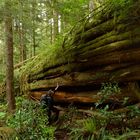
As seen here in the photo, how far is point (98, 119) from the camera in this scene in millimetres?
9227

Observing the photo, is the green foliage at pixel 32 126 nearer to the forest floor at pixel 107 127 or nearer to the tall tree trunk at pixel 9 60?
the forest floor at pixel 107 127

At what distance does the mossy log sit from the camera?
9047 millimetres

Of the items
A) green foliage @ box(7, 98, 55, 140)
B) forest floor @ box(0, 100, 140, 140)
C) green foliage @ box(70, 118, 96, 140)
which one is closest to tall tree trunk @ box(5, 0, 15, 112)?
green foliage @ box(7, 98, 55, 140)

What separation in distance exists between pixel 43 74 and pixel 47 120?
8.59ft

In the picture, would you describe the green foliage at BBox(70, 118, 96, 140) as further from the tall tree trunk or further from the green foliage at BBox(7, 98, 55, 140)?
the tall tree trunk

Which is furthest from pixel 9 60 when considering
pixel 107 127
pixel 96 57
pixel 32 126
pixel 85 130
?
pixel 107 127


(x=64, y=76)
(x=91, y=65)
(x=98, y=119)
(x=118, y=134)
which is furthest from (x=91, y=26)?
(x=118, y=134)

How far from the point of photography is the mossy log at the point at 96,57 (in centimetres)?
905

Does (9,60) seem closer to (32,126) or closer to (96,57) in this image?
(32,126)

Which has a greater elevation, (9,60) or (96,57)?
(9,60)

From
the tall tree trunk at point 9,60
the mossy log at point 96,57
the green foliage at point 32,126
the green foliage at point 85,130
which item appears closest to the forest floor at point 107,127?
the green foliage at point 85,130

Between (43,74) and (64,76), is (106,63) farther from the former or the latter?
(43,74)

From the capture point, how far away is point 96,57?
1010cm

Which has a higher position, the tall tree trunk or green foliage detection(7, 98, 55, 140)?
the tall tree trunk
